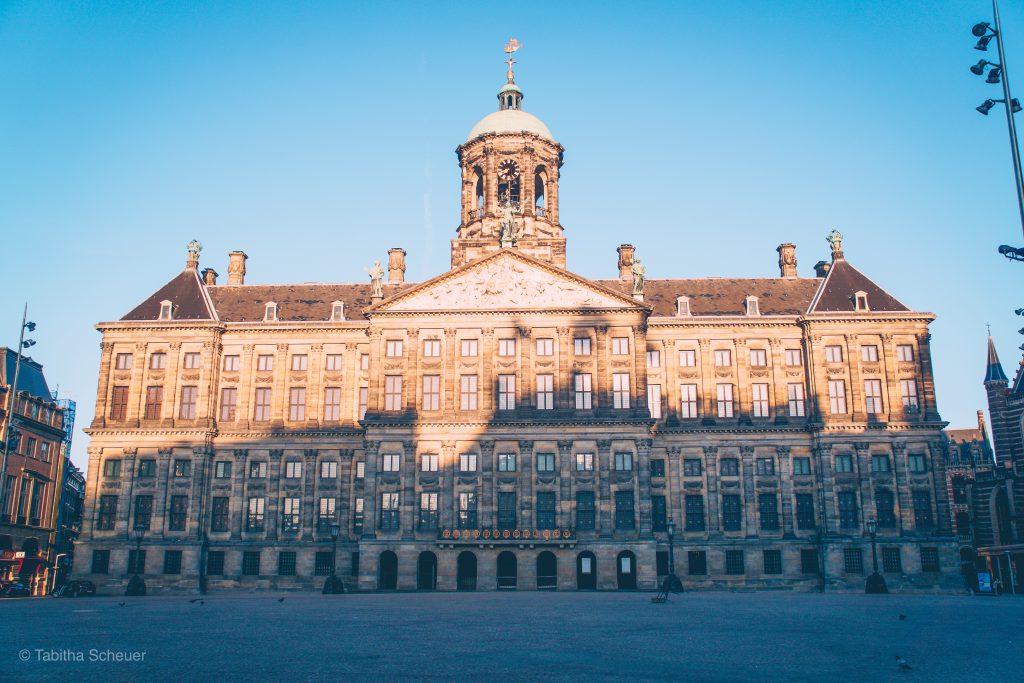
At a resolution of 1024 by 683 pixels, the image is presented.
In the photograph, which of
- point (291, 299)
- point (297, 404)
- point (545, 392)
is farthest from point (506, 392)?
point (291, 299)

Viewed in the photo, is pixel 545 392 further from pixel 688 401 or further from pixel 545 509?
pixel 688 401

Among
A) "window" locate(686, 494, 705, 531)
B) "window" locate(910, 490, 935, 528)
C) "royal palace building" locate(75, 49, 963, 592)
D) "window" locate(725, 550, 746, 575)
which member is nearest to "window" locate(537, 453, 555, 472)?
"royal palace building" locate(75, 49, 963, 592)

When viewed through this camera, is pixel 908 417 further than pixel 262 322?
No

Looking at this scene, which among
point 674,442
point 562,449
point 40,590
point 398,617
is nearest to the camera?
point 398,617

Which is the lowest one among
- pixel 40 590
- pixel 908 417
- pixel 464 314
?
pixel 40 590

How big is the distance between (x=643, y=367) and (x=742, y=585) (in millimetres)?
15660

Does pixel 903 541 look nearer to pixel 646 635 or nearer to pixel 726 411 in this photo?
pixel 726 411

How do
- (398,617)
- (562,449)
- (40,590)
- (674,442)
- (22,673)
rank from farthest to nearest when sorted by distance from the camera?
1. (40,590)
2. (674,442)
3. (562,449)
4. (398,617)
5. (22,673)

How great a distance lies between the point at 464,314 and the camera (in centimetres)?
5803

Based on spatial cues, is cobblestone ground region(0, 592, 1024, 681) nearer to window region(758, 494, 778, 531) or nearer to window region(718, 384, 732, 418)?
window region(758, 494, 778, 531)

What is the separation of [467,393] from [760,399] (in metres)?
A: 20.7

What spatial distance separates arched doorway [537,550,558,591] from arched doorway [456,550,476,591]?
4.13m

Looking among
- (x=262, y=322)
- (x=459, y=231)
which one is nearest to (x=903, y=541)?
(x=459, y=231)

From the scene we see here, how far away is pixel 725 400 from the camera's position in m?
61.1
